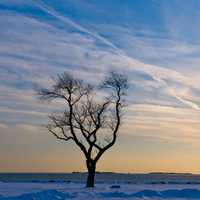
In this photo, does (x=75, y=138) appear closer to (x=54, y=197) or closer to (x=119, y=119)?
(x=119, y=119)

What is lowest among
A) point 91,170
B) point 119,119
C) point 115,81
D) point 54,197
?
point 54,197

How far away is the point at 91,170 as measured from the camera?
42219mm

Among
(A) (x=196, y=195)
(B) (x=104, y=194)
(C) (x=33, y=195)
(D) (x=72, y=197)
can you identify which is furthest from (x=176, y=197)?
(C) (x=33, y=195)

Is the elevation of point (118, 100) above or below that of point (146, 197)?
above

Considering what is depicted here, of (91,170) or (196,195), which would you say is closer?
(196,195)

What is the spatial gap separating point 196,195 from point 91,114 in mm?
11714

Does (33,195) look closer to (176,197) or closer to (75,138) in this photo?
(176,197)

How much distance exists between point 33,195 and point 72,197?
2.62 metres

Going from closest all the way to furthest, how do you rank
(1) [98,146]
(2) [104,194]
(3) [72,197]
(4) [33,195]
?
1. (4) [33,195]
2. (3) [72,197]
3. (2) [104,194]
4. (1) [98,146]

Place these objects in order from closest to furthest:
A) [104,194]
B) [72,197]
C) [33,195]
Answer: [33,195], [72,197], [104,194]

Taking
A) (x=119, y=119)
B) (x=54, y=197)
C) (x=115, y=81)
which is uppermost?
(x=115, y=81)

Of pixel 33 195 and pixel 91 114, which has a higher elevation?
pixel 91 114

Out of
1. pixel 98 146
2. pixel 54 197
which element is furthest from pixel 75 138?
pixel 54 197

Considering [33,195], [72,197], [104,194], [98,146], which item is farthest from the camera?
[98,146]
